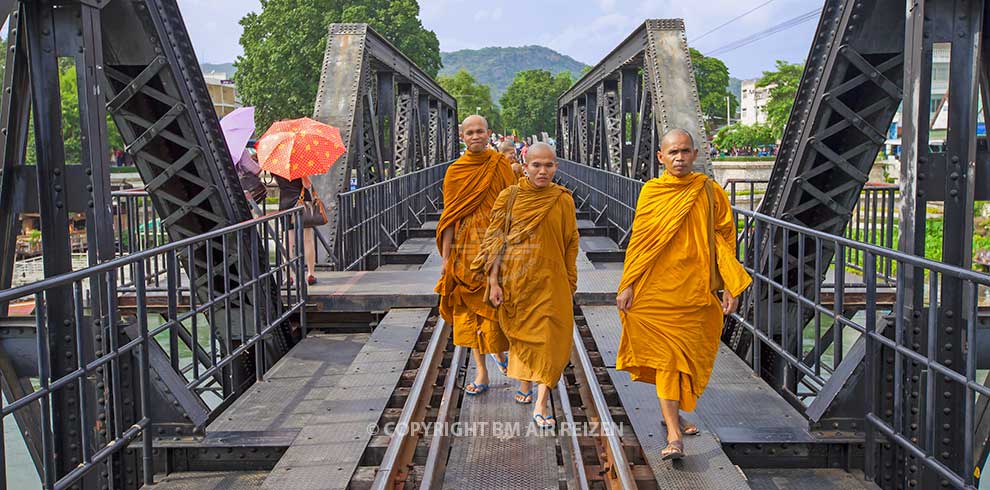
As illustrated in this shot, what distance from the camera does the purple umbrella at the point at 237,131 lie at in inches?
340

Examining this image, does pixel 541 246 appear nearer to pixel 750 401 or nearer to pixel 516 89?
pixel 750 401

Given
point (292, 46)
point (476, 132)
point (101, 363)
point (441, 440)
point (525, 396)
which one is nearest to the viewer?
point (101, 363)

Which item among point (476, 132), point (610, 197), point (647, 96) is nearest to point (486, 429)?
point (476, 132)

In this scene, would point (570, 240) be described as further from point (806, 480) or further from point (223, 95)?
point (223, 95)

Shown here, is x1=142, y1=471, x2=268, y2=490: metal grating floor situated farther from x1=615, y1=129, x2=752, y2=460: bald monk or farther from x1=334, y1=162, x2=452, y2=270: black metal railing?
x1=334, y1=162, x2=452, y2=270: black metal railing

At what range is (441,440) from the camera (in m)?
4.73

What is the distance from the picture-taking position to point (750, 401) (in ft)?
17.6

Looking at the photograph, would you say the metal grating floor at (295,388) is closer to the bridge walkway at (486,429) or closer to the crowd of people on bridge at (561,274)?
the bridge walkway at (486,429)

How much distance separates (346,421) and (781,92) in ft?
252

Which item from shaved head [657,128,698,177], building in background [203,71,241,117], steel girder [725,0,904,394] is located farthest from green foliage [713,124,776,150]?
shaved head [657,128,698,177]

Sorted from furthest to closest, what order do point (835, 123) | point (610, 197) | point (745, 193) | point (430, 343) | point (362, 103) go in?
1. point (745, 193)
2. point (610, 197)
3. point (362, 103)
4. point (430, 343)
5. point (835, 123)

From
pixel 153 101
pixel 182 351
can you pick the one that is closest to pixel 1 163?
pixel 153 101

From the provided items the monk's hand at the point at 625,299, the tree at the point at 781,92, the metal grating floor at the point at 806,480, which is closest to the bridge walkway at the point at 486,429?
the metal grating floor at the point at 806,480

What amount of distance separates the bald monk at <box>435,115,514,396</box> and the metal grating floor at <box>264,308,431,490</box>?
620 mm
